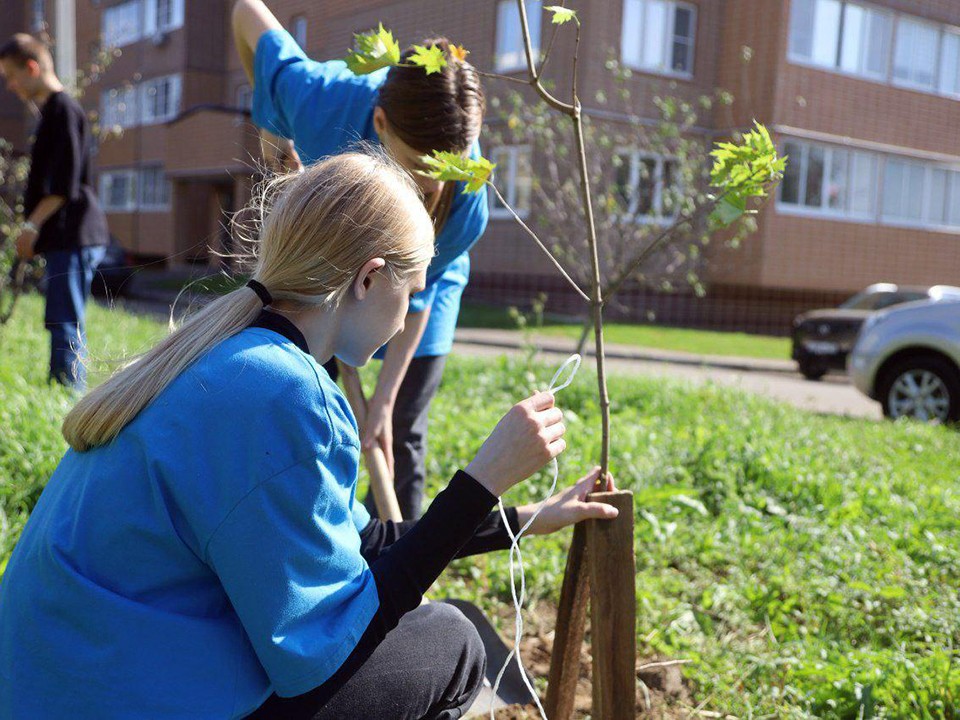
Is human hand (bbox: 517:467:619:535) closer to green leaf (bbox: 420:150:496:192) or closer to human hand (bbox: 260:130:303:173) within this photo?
green leaf (bbox: 420:150:496:192)

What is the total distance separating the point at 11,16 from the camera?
33500 millimetres

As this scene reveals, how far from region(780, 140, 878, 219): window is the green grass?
331cm

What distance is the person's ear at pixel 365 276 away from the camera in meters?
1.58

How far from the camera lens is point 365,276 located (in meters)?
1.60

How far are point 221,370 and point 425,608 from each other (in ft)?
2.29

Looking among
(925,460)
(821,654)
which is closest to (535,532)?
(821,654)

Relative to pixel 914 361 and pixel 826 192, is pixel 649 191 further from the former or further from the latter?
pixel 826 192

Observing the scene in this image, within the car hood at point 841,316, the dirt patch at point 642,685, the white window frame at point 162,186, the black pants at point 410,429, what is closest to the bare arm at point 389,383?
the black pants at point 410,429

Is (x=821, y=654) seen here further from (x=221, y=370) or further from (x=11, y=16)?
(x=11, y=16)

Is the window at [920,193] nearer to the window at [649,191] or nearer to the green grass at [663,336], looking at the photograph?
the green grass at [663,336]

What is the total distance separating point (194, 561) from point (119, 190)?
33614mm

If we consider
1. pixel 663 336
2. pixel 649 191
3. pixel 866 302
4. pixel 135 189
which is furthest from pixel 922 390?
pixel 135 189

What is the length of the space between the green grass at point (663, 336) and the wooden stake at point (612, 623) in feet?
38.5

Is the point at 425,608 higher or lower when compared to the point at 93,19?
lower
